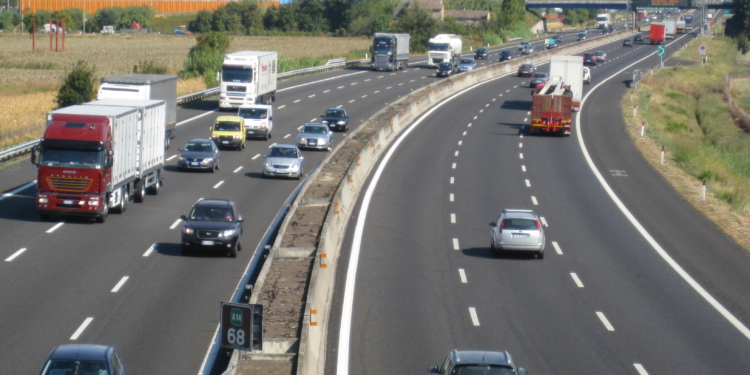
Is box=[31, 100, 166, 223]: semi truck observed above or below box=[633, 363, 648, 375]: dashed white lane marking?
above

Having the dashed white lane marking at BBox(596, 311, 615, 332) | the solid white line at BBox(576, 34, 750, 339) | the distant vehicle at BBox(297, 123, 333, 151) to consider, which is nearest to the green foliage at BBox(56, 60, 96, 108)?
the distant vehicle at BBox(297, 123, 333, 151)

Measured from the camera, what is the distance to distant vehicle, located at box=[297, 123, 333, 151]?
47.9 m

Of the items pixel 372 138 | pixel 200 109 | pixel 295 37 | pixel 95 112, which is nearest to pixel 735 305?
pixel 95 112

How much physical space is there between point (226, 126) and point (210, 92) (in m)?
20.5

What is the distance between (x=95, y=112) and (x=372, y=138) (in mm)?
17351

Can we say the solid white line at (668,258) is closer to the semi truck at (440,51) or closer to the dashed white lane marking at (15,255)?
the dashed white lane marking at (15,255)

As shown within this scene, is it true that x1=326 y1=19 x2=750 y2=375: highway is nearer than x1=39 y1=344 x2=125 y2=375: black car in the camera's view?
No

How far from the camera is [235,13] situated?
183 meters

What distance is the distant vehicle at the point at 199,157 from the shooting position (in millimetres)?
40062

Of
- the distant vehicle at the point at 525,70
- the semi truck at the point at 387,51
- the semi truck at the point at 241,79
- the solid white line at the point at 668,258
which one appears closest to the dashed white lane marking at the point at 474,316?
the solid white line at the point at 668,258

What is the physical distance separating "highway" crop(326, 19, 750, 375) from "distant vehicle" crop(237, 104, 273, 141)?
25.1 feet

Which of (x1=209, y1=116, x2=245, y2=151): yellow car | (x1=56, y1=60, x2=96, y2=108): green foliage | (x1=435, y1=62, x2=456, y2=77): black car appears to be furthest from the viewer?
(x1=435, y1=62, x2=456, y2=77): black car

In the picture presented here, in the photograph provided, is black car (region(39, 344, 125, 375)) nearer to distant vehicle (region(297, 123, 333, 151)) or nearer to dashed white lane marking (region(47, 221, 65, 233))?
dashed white lane marking (region(47, 221, 65, 233))

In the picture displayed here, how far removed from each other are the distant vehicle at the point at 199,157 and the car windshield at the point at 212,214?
12930 mm
